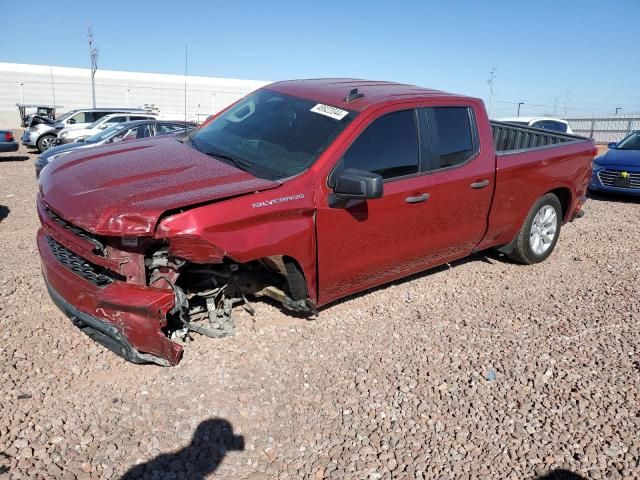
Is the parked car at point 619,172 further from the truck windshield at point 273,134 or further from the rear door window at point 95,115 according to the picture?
the rear door window at point 95,115

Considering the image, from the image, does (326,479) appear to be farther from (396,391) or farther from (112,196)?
(112,196)

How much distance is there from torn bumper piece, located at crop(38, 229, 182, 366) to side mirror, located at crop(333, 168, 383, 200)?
52.4 inches

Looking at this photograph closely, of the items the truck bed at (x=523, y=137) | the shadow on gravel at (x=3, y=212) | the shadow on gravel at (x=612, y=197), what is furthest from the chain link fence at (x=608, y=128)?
the shadow on gravel at (x=3, y=212)

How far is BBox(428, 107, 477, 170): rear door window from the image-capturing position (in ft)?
14.0

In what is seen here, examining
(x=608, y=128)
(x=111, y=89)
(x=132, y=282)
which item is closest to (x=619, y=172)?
(x=132, y=282)

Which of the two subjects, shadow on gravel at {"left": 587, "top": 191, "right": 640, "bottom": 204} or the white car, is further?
the white car

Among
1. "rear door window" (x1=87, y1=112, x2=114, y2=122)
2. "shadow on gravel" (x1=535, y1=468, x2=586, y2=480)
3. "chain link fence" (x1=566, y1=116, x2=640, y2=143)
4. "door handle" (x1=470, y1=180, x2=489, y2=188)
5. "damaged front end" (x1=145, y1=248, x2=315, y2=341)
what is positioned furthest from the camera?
"chain link fence" (x1=566, y1=116, x2=640, y2=143)

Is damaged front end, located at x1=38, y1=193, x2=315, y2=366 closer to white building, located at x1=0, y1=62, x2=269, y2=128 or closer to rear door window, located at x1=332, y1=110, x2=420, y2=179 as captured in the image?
rear door window, located at x1=332, y1=110, x2=420, y2=179

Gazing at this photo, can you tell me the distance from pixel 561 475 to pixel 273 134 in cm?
302

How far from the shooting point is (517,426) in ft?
9.86

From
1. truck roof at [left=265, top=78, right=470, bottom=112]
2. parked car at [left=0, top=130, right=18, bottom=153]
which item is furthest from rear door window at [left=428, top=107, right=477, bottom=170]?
parked car at [left=0, top=130, right=18, bottom=153]

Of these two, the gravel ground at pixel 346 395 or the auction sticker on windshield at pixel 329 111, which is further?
the auction sticker on windshield at pixel 329 111

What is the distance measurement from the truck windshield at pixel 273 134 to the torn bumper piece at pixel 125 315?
1162mm

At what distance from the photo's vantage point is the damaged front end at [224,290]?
344 centimetres
